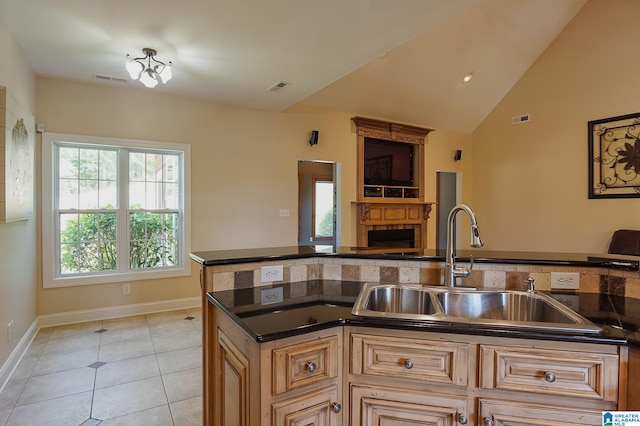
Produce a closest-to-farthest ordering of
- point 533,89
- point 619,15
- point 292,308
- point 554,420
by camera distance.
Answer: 1. point 554,420
2. point 292,308
3. point 619,15
4. point 533,89

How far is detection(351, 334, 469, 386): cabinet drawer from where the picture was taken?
1.14 m

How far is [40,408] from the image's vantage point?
6.98 feet

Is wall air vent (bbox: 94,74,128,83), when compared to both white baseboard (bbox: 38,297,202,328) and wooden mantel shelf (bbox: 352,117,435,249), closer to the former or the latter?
white baseboard (bbox: 38,297,202,328)

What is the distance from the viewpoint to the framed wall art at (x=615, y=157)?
4.47 m

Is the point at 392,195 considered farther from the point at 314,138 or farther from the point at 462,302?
the point at 462,302

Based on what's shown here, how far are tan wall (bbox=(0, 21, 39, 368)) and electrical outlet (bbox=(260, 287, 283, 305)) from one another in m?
2.27

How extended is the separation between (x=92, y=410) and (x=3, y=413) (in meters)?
0.52

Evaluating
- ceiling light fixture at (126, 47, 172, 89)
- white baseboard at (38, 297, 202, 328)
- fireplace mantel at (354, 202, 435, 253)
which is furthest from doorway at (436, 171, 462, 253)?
ceiling light fixture at (126, 47, 172, 89)

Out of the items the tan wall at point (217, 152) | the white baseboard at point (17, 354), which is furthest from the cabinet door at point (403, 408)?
the tan wall at point (217, 152)

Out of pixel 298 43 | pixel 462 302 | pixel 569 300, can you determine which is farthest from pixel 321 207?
pixel 569 300

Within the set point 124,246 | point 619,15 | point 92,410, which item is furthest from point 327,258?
point 619,15

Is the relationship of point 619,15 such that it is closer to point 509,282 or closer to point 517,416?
point 509,282

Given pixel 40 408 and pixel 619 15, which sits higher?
pixel 619 15

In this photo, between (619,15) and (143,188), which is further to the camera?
(619,15)
